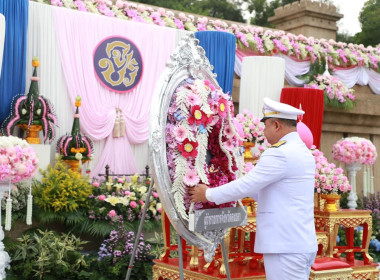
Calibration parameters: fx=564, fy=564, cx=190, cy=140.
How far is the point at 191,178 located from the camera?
11.2 ft

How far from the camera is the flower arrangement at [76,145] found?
7.60 meters

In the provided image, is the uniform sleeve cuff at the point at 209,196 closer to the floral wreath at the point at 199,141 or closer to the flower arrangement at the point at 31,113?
the floral wreath at the point at 199,141

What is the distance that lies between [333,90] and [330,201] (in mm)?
5403

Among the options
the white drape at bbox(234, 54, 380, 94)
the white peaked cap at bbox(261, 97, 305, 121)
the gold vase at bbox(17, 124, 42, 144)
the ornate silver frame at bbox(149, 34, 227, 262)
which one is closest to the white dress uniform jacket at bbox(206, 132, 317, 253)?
the white peaked cap at bbox(261, 97, 305, 121)

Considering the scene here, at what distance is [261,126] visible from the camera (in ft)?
21.4

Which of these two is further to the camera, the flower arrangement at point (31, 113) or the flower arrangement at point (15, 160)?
the flower arrangement at point (31, 113)

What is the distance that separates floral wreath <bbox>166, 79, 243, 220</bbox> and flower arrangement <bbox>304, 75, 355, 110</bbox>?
7.33 m

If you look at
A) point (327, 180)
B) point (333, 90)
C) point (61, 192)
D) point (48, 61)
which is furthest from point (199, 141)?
point (333, 90)

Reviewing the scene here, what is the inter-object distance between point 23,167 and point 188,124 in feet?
6.79

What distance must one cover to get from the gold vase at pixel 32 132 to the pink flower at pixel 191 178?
14.0 ft

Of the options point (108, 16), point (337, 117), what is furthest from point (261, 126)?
point (337, 117)

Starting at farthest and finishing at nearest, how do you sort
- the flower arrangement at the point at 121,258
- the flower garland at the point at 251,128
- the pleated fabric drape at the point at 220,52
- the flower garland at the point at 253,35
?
the flower garland at the point at 253,35, the pleated fabric drape at the point at 220,52, the flower garland at the point at 251,128, the flower arrangement at the point at 121,258

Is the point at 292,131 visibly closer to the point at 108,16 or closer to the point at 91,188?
the point at 91,188

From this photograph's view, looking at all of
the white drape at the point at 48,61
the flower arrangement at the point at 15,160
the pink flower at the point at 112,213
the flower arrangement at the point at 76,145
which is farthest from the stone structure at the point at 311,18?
the flower arrangement at the point at 15,160
